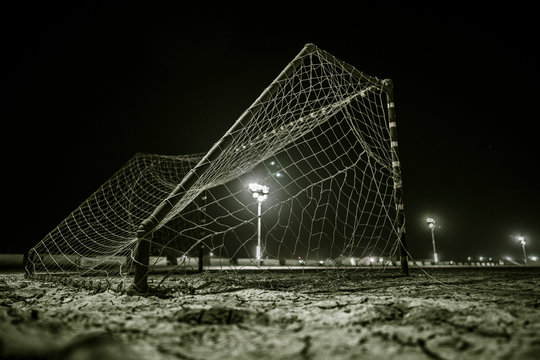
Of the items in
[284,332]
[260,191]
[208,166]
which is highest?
[260,191]

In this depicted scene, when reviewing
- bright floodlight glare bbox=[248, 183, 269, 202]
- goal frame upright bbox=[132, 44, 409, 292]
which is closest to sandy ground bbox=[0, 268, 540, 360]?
goal frame upright bbox=[132, 44, 409, 292]

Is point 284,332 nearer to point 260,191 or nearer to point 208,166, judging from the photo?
point 208,166

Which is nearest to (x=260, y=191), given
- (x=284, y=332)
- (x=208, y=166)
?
(x=208, y=166)

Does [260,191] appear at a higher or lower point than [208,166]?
higher

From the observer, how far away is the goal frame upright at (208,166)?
287cm

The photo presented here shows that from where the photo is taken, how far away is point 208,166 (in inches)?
130

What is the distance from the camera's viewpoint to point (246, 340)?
4.41 feet

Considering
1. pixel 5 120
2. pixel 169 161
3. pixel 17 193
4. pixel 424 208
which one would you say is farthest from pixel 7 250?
pixel 424 208

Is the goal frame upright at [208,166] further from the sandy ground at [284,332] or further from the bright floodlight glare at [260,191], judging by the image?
the bright floodlight glare at [260,191]

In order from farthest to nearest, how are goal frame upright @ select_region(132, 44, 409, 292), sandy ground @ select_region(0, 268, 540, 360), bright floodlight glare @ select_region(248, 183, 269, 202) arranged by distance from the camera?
bright floodlight glare @ select_region(248, 183, 269, 202)
goal frame upright @ select_region(132, 44, 409, 292)
sandy ground @ select_region(0, 268, 540, 360)

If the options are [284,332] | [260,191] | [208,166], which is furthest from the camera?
[260,191]

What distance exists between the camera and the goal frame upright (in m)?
2.87

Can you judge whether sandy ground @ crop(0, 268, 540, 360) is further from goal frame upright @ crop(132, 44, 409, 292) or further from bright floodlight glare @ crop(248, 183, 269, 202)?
bright floodlight glare @ crop(248, 183, 269, 202)

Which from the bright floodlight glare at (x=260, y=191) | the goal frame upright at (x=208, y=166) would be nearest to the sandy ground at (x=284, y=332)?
the goal frame upright at (x=208, y=166)
